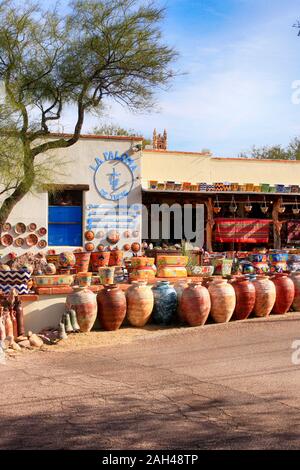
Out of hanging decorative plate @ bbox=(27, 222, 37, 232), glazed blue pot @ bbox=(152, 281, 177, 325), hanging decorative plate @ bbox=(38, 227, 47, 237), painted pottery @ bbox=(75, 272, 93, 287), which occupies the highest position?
hanging decorative plate @ bbox=(27, 222, 37, 232)

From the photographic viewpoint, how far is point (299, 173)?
20.7 meters

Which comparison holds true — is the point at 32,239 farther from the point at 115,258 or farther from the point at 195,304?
the point at 195,304

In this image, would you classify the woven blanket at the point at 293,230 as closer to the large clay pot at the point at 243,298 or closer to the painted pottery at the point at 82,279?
the large clay pot at the point at 243,298

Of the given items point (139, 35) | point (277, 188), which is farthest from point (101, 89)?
point (277, 188)

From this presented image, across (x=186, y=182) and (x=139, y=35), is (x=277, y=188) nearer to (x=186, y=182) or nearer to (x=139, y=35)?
(x=186, y=182)

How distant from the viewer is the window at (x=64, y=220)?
17.5 m

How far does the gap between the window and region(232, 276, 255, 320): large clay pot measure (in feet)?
25.6

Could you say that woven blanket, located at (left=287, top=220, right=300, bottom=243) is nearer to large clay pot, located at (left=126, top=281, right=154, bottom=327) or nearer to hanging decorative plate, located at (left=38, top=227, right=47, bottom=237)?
hanging decorative plate, located at (left=38, top=227, right=47, bottom=237)

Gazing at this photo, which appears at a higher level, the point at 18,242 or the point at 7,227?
the point at 7,227

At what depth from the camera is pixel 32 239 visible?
1725cm

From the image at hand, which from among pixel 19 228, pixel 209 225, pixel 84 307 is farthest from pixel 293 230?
pixel 84 307

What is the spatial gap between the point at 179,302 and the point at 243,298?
1.19 m

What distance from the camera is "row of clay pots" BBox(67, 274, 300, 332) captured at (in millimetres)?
9836

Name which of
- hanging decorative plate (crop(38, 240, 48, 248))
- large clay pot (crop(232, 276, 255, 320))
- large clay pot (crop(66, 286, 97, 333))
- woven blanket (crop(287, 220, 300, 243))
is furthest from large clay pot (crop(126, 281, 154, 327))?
woven blanket (crop(287, 220, 300, 243))
